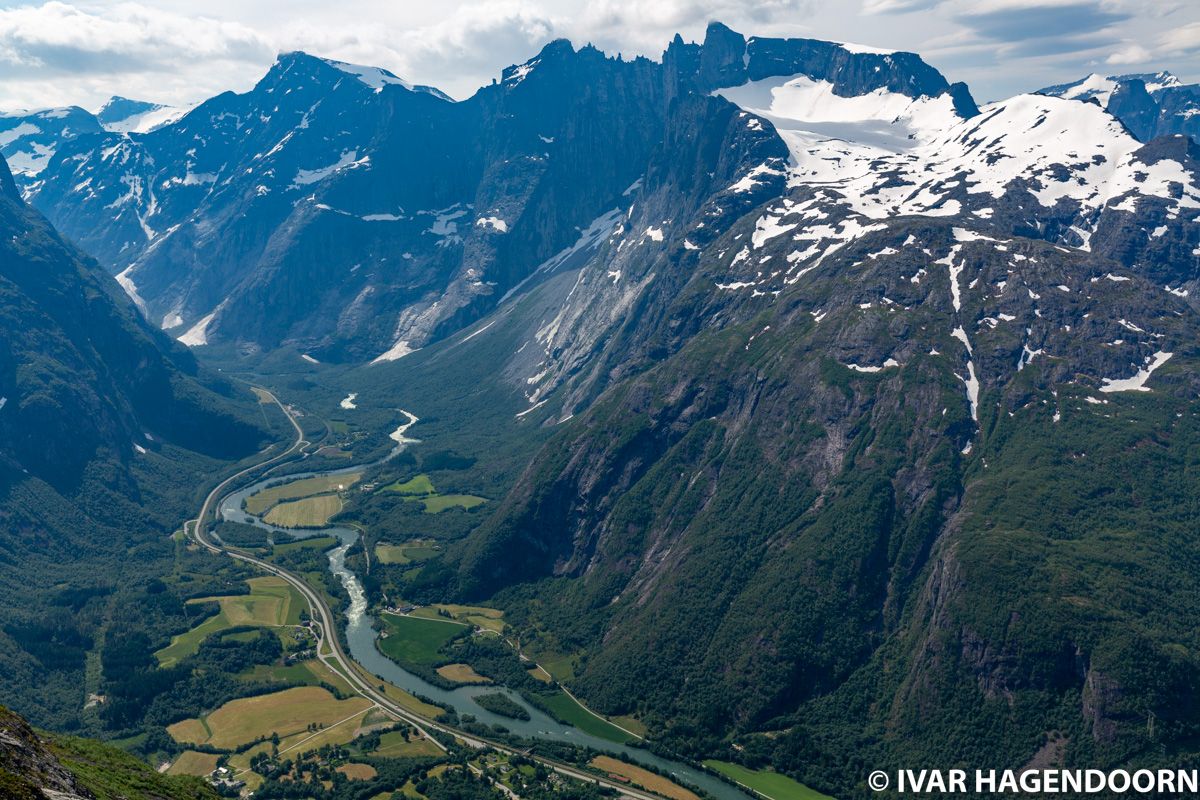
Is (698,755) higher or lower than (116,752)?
lower

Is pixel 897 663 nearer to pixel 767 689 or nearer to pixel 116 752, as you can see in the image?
pixel 767 689

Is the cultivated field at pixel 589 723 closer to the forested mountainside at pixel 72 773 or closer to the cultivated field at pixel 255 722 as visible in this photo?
the cultivated field at pixel 255 722

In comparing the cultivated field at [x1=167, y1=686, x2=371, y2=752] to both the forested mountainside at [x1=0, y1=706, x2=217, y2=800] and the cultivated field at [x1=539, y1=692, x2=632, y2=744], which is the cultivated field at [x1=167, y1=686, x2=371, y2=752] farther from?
the forested mountainside at [x1=0, y1=706, x2=217, y2=800]

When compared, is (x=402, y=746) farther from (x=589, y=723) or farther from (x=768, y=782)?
(x=768, y=782)

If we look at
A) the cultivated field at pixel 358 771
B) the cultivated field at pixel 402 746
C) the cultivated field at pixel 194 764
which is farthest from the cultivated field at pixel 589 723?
the cultivated field at pixel 194 764

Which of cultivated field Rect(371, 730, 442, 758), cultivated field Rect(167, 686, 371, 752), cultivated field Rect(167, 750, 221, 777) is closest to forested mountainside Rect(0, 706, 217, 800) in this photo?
cultivated field Rect(167, 750, 221, 777)

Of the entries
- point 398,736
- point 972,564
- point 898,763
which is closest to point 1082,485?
point 972,564
